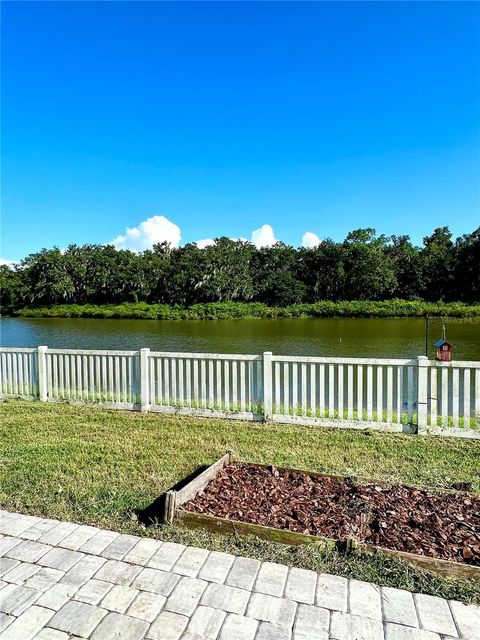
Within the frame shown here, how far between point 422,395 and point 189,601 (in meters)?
3.81

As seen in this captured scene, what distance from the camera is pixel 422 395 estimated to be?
4.83 meters

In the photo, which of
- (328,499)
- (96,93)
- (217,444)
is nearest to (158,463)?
(217,444)

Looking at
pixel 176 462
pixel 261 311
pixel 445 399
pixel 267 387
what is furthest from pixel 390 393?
Answer: pixel 261 311

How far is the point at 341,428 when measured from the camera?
199 inches

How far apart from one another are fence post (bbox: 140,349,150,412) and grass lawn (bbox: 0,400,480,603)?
0.84 feet

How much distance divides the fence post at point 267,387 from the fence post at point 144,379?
1.77 meters

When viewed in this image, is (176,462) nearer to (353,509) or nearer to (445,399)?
(353,509)

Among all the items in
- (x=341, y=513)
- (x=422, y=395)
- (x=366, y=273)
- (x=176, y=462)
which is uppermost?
(x=366, y=273)

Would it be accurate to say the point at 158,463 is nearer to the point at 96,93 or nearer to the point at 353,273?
the point at 96,93

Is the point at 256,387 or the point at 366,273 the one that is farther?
the point at 366,273

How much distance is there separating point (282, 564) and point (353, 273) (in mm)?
49971

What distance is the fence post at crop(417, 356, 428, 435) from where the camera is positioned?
4.79m

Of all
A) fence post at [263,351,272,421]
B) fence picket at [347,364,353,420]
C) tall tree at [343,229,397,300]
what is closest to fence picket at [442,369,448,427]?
fence picket at [347,364,353,420]

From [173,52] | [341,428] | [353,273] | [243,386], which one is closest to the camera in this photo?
[341,428]
